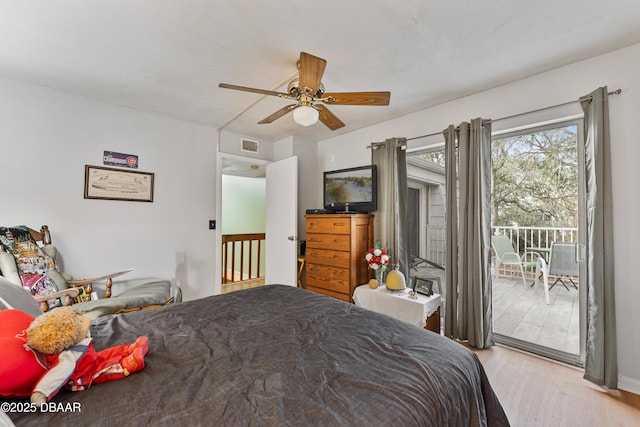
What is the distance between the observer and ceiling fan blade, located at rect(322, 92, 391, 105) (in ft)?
6.40

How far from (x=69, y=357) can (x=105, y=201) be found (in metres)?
2.69

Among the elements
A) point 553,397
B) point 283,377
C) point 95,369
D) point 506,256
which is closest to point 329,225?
point 506,256

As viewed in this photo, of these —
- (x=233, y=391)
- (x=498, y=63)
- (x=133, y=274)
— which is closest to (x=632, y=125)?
(x=498, y=63)

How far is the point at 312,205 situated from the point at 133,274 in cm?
250

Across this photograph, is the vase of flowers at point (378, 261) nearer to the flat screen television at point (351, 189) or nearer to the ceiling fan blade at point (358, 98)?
the flat screen television at point (351, 189)

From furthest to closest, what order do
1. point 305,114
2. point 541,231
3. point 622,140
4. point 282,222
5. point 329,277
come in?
1. point 282,222
2. point 329,277
3. point 541,231
4. point 622,140
5. point 305,114

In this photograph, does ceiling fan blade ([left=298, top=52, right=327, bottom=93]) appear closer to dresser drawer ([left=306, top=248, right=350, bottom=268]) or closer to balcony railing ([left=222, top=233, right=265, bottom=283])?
dresser drawer ([left=306, top=248, right=350, bottom=268])

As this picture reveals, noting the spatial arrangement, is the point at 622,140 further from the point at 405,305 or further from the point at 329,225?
the point at 329,225

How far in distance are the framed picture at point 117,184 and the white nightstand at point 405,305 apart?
2.73 m

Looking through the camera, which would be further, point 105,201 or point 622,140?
point 105,201

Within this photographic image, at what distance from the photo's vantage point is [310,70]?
1765 millimetres

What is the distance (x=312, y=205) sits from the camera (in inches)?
173

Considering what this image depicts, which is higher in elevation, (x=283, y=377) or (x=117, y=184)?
(x=117, y=184)

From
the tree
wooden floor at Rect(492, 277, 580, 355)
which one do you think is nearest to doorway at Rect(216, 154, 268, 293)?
wooden floor at Rect(492, 277, 580, 355)
